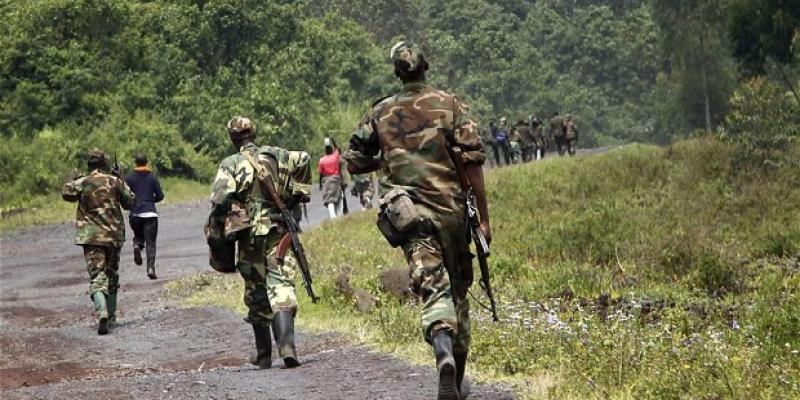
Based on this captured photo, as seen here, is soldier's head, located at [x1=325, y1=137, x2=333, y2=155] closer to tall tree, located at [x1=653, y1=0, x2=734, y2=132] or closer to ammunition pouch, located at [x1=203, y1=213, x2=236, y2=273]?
ammunition pouch, located at [x1=203, y1=213, x2=236, y2=273]

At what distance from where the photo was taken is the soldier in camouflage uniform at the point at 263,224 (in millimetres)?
8789

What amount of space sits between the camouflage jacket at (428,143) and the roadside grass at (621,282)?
4.11 feet

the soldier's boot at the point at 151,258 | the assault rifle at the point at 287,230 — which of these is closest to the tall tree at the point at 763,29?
the soldier's boot at the point at 151,258

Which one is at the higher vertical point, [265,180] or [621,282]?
[265,180]

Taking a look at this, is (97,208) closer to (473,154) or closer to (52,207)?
(473,154)

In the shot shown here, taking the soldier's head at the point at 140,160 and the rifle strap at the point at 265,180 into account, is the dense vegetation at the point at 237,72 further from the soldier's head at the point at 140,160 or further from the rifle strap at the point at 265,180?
the rifle strap at the point at 265,180

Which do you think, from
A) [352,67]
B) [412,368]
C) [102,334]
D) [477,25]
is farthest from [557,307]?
[477,25]

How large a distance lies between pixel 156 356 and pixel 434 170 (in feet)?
17.1

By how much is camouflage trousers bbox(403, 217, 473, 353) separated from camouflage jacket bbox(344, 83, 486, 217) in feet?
0.63

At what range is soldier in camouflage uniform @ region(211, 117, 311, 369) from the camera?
8.79m

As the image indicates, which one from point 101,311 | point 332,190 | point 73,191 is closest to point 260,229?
point 101,311

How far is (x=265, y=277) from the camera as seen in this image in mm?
8898

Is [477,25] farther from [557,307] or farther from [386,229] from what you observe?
[386,229]

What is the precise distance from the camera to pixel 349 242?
18.5m
